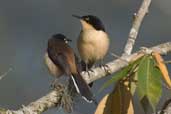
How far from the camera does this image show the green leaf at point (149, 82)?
1764 mm

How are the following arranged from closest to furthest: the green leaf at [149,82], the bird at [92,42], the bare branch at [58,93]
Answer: the green leaf at [149,82]
the bare branch at [58,93]
the bird at [92,42]

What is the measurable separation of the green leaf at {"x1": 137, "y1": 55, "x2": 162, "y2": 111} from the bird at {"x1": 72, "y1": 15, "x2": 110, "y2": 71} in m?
1.72

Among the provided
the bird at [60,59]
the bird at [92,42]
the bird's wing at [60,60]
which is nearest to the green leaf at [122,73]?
the bird at [60,59]

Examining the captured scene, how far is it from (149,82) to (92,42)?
1904 mm

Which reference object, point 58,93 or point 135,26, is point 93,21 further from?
point 58,93

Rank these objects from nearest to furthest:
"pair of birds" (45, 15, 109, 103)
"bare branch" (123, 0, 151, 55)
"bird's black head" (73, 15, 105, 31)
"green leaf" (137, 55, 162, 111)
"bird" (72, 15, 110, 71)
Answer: "green leaf" (137, 55, 162, 111)
"bare branch" (123, 0, 151, 55)
"pair of birds" (45, 15, 109, 103)
"bird" (72, 15, 110, 71)
"bird's black head" (73, 15, 105, 31)

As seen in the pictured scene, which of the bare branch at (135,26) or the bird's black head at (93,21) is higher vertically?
the bare branch at (135,26)

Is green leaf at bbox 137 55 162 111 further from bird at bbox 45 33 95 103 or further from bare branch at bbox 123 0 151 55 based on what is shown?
bird at bbox 45 33 95 103

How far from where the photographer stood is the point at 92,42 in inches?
145

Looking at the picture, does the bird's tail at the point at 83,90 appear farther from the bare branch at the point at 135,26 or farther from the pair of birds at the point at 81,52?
the bare branch at the point at 135,26

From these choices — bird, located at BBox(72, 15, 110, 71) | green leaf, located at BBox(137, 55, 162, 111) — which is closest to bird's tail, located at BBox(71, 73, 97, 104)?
bird, located at BBox(72, 15, 110, 71)

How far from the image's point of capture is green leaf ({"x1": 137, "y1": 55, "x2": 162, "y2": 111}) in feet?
5.79

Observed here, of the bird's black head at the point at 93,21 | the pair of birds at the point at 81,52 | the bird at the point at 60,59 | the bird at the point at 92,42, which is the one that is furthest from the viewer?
the bird's black head at the point at 93,21

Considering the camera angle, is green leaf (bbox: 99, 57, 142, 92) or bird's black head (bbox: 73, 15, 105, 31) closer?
green leaf (bbox: 99, 57, 142, 92)
